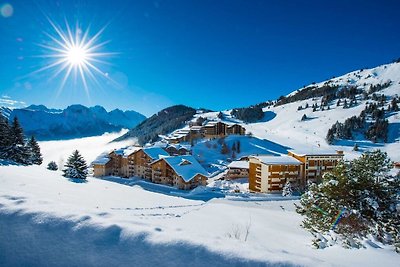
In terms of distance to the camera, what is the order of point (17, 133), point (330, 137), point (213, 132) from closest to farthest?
point (17, 133) → point (330, 137) → point (213, 132)

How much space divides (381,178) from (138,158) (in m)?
58.1

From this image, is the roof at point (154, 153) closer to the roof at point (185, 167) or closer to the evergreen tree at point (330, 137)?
the roof at point (185, 167)

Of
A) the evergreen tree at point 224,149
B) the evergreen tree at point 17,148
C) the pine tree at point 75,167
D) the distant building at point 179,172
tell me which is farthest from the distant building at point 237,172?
the evergreen tree at point 17,148

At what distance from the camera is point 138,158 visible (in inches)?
2484

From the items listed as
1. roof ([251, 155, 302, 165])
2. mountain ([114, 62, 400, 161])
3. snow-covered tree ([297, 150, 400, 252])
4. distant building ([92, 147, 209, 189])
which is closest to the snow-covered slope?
mountain ([114, 62, 400, 161])

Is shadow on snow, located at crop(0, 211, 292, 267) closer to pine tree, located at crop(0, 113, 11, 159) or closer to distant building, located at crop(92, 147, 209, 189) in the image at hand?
pine tree, located at crop(0, 113, 11, 159)

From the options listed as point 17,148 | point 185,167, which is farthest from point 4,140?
point 185,167

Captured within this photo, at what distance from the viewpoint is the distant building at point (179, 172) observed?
170 ft

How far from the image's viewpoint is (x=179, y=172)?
51.8m

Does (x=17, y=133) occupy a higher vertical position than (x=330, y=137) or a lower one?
lower

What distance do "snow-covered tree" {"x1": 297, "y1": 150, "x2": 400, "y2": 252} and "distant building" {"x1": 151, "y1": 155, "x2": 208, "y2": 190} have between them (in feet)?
139

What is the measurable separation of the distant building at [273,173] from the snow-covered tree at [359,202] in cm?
3501

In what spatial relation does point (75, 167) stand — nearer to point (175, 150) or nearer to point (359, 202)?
point (175, 150)

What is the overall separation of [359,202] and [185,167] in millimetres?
45729
